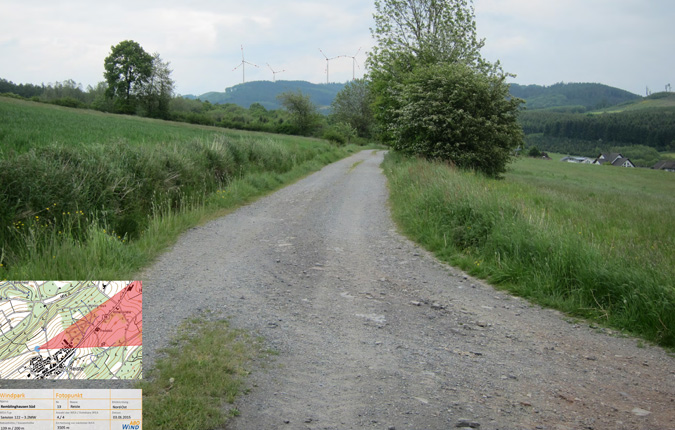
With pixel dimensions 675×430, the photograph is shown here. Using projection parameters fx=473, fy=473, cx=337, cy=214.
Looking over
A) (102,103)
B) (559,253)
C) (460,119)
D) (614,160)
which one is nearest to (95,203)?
(559,253)

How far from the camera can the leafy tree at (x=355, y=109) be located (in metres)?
92.9

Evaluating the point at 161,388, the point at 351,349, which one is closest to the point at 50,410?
the point at 161,388

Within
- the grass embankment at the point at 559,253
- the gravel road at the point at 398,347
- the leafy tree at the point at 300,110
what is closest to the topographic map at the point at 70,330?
the gravel road at the point at 398,347

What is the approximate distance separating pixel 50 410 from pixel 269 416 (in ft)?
5.24

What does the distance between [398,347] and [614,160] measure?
96203mm

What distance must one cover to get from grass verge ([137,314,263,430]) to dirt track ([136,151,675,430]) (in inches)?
6.3

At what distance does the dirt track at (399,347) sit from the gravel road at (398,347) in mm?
15

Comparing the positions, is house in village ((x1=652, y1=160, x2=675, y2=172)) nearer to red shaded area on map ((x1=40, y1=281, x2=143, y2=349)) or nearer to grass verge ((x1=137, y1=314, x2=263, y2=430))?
grass verge ((x1=137, y1=314, x2=263, y2=430))

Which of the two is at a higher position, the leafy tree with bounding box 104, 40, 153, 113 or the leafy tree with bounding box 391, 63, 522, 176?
the leafy tree with bounding box 104, 40, 153, 113

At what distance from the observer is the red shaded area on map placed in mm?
2176

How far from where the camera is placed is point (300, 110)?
272 feet

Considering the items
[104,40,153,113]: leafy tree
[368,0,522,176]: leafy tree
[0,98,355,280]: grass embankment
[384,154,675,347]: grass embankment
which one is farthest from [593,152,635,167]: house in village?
[0,98,355,280]: grass embankment

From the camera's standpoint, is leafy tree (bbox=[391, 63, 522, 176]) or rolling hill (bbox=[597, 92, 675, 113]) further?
rolling hill (bbox=[597, 92, 675, 113])

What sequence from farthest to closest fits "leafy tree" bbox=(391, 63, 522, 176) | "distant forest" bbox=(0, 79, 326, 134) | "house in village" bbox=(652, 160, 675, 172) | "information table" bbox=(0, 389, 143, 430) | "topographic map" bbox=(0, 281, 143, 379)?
"house in village" bbox=(652, 160, 675, 172) < "distant forest" bbox=(0, 79, 326, 134) < "leafy tree" bbox=(391, 63, 522, 176) < "topographic map" bbox=(0, 281, 143, 379) < "information table" bbox=(0, 389, 143, 430)
